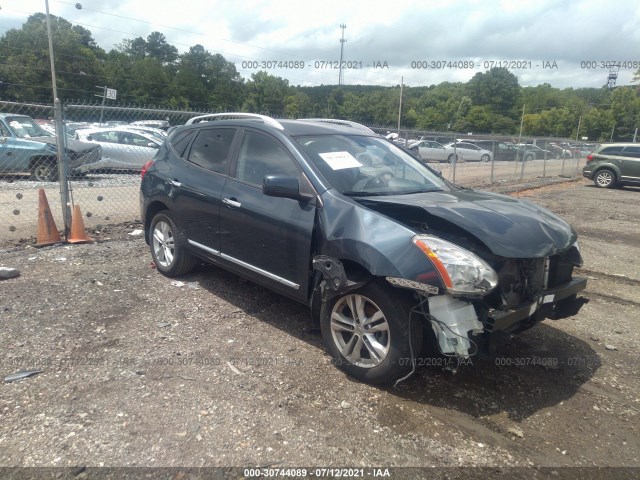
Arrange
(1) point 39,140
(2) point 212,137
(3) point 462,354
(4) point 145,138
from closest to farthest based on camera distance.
Answer: (3) point 462,354, (2) point 212,137, (1) point 39,140, (4) point 145,138

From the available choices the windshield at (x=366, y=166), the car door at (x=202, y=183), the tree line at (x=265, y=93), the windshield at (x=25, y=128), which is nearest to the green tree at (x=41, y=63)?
the tree line at (x=265, y=93)

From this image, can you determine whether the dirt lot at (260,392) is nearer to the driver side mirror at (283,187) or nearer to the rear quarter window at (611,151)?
the driver side mirror at (283,187)

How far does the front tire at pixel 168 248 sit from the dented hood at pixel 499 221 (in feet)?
8.10

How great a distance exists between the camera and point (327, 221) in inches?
143

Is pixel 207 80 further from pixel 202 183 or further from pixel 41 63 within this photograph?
pixel 202 183

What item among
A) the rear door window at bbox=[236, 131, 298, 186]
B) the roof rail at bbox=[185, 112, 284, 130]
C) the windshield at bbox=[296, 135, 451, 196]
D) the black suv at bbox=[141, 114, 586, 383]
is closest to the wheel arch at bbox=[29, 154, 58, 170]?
the roof rail at bbox=[185, 112, 284, 130]

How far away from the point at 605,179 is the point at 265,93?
37.8 metres

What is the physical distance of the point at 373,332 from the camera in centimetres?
342

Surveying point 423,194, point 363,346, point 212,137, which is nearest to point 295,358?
point 363,346

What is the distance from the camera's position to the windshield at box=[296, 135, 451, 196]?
13.1ft

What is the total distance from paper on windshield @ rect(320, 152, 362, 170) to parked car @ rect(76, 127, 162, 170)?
11.6 meters

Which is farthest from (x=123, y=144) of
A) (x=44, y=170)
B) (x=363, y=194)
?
(x=363, y=194)

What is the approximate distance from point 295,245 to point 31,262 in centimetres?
392

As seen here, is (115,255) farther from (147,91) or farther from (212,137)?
(147,91)
